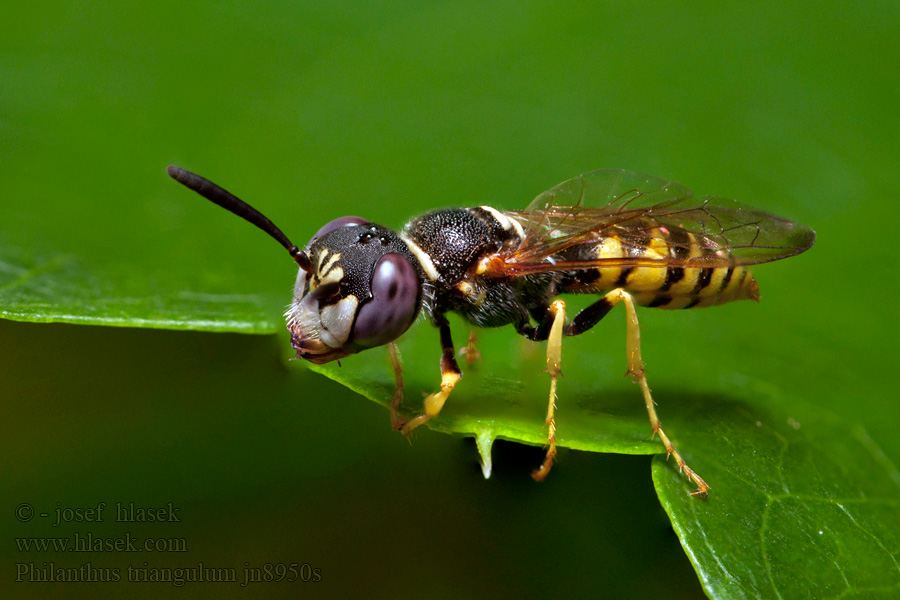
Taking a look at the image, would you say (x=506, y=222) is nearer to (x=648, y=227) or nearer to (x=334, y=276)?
(x=648, y=227)

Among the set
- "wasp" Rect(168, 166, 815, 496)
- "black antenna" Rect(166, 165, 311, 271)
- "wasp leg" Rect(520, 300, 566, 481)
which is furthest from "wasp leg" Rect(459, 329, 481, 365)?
"black antenna" Rect(166, 165, 311, 271)

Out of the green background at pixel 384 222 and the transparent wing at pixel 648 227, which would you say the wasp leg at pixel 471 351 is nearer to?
the green background at pixel 384 222

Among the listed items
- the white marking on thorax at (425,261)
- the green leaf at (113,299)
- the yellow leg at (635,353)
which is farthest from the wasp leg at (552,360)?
the green leaf at (113,299)

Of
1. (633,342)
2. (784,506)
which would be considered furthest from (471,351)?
(784,506)

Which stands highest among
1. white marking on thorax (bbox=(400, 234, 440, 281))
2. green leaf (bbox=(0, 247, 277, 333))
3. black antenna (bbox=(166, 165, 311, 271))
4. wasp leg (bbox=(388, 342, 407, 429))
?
black antenna (bbox=(166, 165, 311, 271))

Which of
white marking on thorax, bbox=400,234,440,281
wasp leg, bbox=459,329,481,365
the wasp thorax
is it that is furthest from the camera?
wasp leg, bbox=459,329,481,365

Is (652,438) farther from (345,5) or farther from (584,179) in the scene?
(345,5)

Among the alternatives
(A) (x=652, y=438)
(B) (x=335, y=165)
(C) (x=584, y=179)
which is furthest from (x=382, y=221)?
(A) (x=652, y=438)

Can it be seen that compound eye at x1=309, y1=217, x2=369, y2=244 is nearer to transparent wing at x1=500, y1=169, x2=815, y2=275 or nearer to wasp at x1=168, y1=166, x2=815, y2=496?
wasp at x1=168, y1=166, x2=815, y2=496
